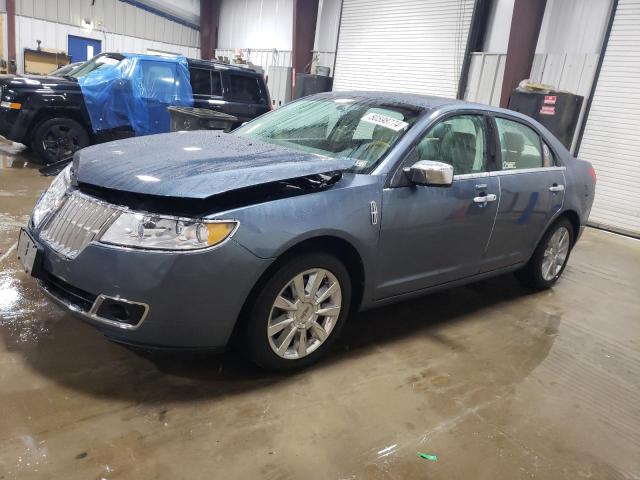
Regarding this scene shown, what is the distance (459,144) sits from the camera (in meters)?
3.03

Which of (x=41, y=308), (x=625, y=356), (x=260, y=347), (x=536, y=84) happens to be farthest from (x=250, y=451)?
(x=536, y=84)

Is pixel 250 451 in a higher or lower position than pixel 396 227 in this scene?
lower

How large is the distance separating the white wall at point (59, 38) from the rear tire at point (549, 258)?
54.3ft

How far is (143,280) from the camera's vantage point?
1.92 m

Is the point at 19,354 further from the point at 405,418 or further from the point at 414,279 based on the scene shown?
the point at 414,279

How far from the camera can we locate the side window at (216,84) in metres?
7.57

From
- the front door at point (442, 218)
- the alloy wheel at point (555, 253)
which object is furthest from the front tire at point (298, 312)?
the alloy wheel at point (555, 253)

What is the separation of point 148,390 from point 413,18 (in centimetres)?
991

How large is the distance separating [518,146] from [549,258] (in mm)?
1100

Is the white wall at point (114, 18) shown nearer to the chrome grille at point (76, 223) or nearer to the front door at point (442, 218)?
the chrome grille at point (76, 223)

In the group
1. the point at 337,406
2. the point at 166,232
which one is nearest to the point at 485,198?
the point at 337,406

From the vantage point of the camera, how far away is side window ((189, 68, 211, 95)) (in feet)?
24.2

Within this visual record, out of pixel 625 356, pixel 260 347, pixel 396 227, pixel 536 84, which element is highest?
pixel 536 84

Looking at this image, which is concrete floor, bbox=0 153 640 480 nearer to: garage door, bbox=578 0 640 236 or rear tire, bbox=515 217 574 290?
rear tire, bbox=515 217 574 290
